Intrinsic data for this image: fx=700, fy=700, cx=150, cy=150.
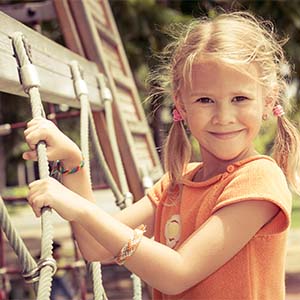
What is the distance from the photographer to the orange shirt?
1.39 meters

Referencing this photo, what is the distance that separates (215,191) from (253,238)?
0.12 m

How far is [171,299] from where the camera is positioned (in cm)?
150

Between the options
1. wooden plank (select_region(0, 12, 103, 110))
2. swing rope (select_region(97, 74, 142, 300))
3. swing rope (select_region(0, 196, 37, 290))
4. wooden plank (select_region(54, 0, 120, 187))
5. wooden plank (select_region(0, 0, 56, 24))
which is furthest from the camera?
wooden plank (select_region(0, 0, 56, 24))

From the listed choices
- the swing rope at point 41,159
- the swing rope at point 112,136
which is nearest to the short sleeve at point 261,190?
the swing rope at point 41,159

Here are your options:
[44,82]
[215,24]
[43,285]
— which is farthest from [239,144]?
[44,82]

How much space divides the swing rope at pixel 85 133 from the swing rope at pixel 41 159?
0.28m

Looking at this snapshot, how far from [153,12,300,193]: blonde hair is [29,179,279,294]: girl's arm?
258 millimetres

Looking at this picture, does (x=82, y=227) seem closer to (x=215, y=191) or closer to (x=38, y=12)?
(x=215, y=191)

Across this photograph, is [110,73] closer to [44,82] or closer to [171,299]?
[44,82]

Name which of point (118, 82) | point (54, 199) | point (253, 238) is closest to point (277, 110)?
point (253, 238)

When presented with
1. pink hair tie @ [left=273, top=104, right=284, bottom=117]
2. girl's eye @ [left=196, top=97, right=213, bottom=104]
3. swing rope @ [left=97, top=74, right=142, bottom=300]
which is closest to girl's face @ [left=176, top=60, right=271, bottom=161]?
girl's eye @ [left=196, top=97, right=213, bottom=104]

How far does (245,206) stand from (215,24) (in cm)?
43

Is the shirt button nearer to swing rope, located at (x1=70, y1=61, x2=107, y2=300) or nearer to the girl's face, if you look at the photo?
the girl's face

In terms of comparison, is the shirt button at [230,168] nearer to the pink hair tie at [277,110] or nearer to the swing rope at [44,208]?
the pink hair tie at [277,110]
